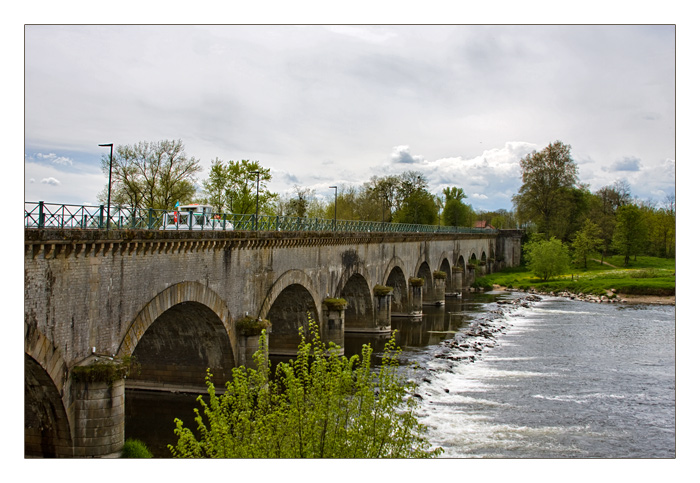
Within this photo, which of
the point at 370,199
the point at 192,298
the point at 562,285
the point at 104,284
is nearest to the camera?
the point at 104,284

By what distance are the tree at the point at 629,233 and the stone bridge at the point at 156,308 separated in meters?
41.0

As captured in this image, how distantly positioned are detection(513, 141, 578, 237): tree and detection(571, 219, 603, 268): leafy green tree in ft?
34.2

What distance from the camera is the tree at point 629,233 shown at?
67688 millimetres

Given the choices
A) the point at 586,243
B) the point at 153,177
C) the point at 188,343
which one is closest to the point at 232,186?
the point at 153,177

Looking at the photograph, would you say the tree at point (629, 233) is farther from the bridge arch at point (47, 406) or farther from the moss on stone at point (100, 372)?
the bridge arch at point (47, 406)

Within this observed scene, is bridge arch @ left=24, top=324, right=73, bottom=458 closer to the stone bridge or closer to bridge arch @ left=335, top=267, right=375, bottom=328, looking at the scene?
the stone bridge

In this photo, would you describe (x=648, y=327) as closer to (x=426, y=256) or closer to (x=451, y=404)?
(x=426, y=256)

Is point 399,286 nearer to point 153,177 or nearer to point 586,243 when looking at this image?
point 153,177

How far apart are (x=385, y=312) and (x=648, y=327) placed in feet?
58.0

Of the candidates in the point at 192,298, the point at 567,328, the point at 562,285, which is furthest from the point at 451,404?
the point at 562,285

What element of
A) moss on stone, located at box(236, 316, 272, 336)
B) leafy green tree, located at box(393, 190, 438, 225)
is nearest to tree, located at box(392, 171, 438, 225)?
leafy green tree, located at box(393, 190, 438, 225)

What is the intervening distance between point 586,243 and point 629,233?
7610mm

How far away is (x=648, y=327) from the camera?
4097 centimetres

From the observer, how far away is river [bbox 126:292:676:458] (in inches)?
770
